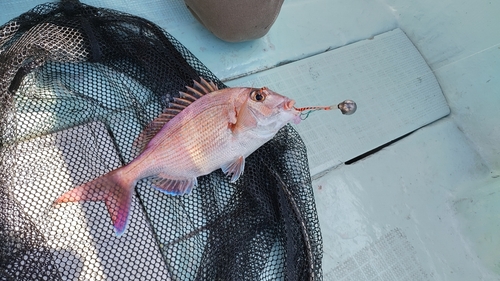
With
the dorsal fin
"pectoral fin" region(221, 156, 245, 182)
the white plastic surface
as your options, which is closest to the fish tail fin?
the dorsal fin

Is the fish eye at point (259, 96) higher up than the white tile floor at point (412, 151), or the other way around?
the fish eye at point (259, 96)

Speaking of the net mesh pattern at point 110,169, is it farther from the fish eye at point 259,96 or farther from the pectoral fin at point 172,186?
the fish eye at point 259,96

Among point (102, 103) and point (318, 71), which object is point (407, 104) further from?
point (102, 103)

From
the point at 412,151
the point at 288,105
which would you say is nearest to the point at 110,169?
the point at 288,105

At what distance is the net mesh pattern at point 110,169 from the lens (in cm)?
184

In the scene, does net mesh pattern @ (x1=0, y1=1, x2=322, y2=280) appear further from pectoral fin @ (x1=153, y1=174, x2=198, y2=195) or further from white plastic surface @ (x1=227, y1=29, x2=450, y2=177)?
white plastic surface @ (x1=227, y1=29, x2=450, y2=177)

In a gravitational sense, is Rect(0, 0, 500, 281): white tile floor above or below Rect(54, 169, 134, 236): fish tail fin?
below

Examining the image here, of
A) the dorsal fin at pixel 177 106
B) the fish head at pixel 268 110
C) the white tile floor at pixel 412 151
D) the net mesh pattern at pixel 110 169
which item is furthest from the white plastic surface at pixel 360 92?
the fish head at pixel 268 110

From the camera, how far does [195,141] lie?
1860mm

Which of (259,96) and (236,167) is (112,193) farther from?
(259,96)

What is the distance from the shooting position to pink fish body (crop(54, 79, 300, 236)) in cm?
177

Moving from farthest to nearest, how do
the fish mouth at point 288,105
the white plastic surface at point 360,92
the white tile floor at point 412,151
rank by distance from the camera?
the white plastic surface at point 360,92
the white tile floor at point 412,151
the fish mouth at point 288,105

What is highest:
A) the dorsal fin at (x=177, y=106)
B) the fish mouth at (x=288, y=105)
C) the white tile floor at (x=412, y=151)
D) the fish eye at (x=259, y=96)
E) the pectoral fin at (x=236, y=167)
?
the dorsal fin at (x=177, y=106)

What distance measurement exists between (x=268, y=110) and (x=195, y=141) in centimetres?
37
